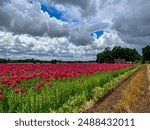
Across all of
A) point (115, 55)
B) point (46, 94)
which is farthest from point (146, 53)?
point (46, 94)

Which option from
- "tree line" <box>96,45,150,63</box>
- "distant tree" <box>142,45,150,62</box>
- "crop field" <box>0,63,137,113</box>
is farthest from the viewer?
"distant tree" <box>142,45,150,62</box>

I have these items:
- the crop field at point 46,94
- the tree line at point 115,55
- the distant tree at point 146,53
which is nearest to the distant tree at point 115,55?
the tree line at point 115,55

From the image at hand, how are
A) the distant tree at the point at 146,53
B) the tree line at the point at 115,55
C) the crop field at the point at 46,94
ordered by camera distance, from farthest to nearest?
the distant tree at the point at 146,53, the tree line at the point at 115,55, the crop field at the point at 46,94

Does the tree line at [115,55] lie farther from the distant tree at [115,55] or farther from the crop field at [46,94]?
the crop field at [46,94]

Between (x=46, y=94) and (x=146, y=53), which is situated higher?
(x=146, y=53)

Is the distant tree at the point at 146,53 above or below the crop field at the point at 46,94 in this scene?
above

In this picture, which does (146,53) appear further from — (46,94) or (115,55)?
(46,94)

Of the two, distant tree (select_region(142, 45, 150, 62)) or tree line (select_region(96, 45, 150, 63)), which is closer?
tree line (select_region(96, 45, 150, 63))

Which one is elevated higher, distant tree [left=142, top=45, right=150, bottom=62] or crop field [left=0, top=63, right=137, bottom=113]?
distant tree [left=142, top=45, right=150, bottom=62]

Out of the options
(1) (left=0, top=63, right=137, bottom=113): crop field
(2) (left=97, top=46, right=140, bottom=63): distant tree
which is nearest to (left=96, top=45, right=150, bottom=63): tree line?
(2) (left=97, top=46, right=140, bottom=63): distant tree

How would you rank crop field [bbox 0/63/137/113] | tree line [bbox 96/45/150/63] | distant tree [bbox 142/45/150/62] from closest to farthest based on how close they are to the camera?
crop field [bbox 0/63/137/113] < tree line [bbox 96/45/150/63] < distant tree [bbox 142/45/150/62]

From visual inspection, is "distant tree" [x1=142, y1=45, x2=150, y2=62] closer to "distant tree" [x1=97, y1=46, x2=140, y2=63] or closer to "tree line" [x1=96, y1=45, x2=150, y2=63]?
"tree line" [x1=96, y1=45, x2=150, y2=63]

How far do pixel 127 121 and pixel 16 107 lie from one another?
303cm

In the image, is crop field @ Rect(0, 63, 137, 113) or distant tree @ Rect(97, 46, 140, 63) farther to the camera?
distant tree @ Rect(97, 46, 140, 63)
